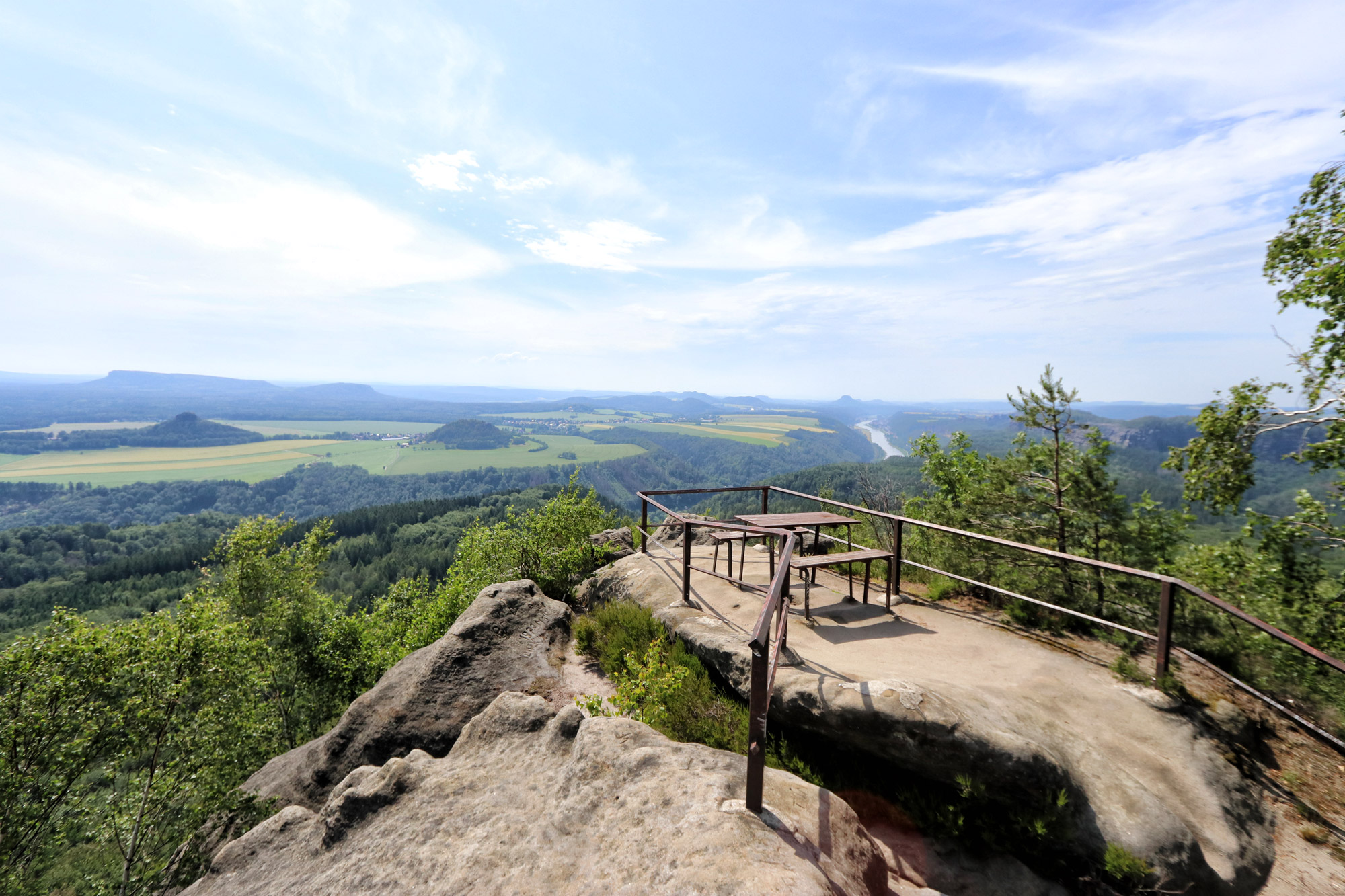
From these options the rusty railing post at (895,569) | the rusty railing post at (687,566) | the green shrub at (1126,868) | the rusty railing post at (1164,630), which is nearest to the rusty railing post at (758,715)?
the green shrub at (1126,868)

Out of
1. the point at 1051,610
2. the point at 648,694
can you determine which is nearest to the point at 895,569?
the point at 1051,610

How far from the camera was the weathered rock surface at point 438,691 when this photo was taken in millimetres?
6949

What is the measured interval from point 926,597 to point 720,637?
3682mm

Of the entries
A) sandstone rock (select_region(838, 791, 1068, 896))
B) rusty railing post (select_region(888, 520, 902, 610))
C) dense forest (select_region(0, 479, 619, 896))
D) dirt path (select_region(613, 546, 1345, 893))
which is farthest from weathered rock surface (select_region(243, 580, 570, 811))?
rusty railing post (select_region(888, 520, 902, 610))

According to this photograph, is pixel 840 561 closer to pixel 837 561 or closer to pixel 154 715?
pixel 837 561

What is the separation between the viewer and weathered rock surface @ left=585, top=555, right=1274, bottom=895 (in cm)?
395

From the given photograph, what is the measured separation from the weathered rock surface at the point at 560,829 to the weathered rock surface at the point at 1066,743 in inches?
35.8

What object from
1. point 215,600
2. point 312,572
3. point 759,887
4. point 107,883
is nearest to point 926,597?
point 759,887

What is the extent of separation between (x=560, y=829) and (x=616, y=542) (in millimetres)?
9040

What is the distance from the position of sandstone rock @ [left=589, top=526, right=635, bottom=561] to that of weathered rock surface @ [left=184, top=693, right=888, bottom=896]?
242 inches

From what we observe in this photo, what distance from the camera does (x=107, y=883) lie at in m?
11.2

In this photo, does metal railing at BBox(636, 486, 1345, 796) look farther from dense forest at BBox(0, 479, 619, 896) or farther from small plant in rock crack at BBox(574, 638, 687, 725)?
dense forest at BBox(0, 479, 619, 896)

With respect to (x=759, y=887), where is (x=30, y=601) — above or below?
below

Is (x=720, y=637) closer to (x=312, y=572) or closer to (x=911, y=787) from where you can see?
(x=911, y=787)
